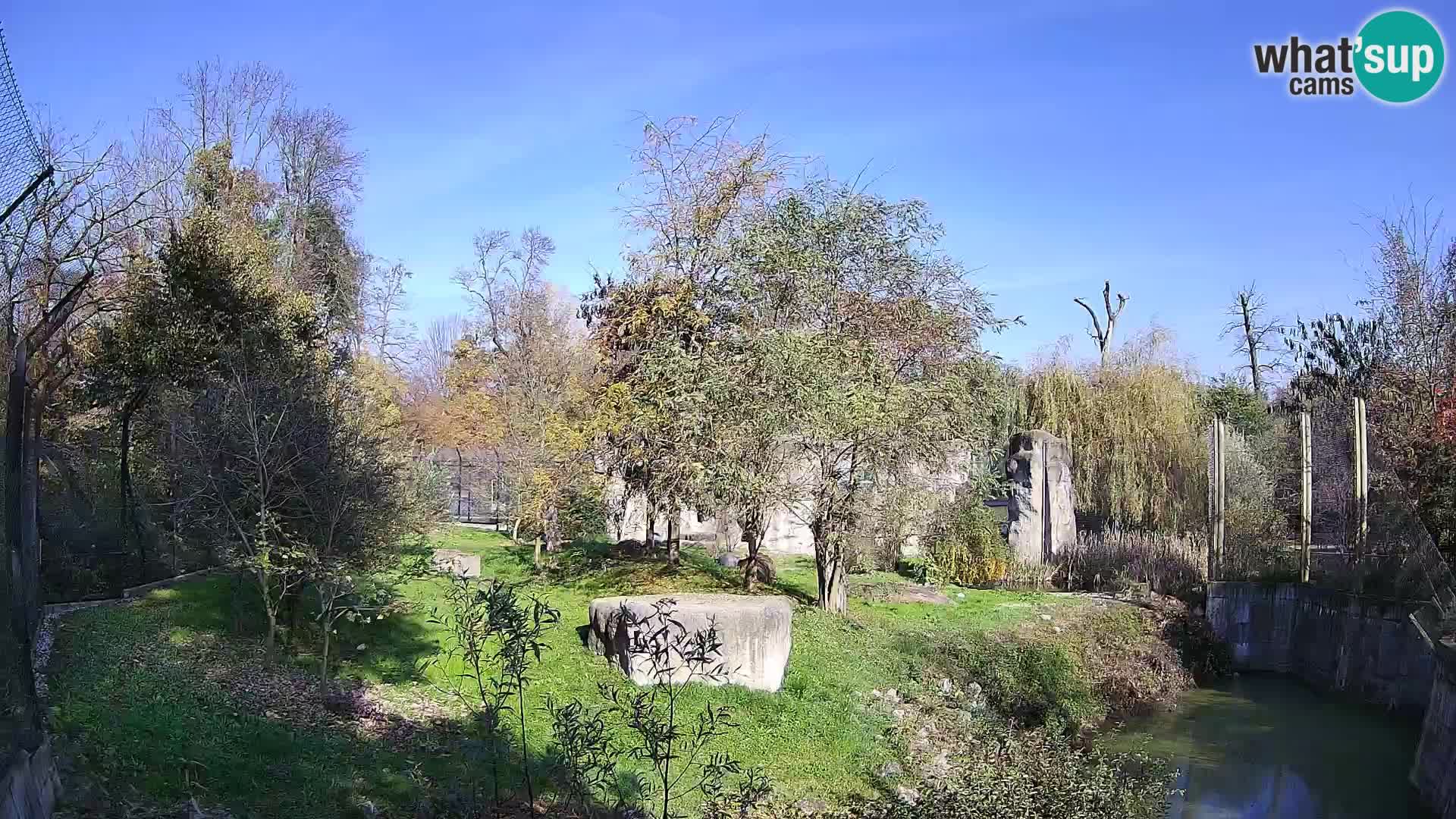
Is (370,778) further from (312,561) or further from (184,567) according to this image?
(184,567)

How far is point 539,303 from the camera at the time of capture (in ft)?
107

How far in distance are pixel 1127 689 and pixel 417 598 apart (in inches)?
364

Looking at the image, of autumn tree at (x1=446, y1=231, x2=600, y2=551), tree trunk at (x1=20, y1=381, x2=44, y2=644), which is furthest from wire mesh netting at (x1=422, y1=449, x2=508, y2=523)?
tree trunk at (x1=20, y1=381, x2=44, y2=644)

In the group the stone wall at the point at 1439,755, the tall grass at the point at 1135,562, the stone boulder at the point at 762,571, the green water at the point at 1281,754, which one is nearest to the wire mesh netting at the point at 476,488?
the stone boulder at the point at 762,571

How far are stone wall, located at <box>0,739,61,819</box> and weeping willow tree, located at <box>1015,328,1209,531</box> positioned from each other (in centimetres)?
1913

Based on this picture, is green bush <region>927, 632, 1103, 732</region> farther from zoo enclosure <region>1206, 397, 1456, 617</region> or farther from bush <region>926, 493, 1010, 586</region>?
bush <region>926, 493, 1010, 586</region>

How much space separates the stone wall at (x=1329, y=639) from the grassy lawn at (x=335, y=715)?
12.9 ft

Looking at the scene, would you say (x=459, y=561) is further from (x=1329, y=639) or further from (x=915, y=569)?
(x=1329, y=639)

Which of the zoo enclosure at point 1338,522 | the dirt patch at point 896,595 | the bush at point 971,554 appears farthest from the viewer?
the bush at point 971,554

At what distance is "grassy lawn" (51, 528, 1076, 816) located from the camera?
21.9ft

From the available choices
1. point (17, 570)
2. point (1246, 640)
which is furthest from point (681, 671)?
point (1246, 640)

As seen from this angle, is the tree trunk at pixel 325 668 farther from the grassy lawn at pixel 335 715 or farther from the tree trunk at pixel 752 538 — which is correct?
the tree trunk at pixel 752 538

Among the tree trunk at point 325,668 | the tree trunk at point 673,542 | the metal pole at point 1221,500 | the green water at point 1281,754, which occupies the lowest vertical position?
the green water at point 1281,754

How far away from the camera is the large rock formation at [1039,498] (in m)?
19.6
